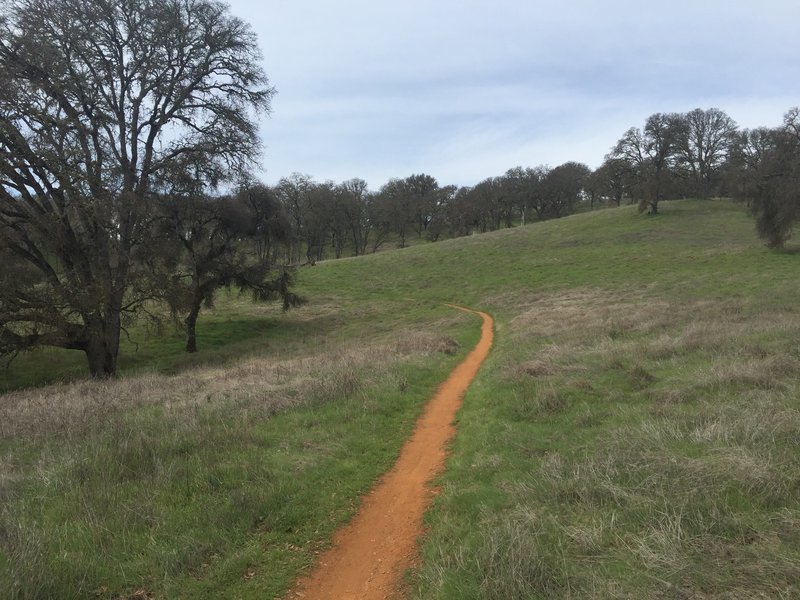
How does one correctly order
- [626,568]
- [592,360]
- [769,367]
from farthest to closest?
[592,360]
[769,367]
[626,568]

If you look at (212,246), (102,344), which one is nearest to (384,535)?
(102,344)

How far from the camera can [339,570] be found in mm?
4828

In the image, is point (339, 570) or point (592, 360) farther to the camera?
point (592, 360)

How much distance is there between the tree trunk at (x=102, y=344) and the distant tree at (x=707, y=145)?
8341cm

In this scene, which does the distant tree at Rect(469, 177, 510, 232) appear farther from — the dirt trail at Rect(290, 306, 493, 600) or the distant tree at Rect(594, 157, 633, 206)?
the dirt trail at Rect(290, 306, 493, 600)

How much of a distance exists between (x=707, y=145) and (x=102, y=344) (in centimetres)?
9248

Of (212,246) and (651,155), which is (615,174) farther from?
(212,246)

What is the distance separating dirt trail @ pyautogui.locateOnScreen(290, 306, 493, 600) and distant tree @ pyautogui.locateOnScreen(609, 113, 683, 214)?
63122 mm

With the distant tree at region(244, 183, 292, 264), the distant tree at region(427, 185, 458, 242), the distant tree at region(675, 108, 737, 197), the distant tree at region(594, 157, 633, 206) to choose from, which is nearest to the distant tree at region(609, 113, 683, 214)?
the distant tree at region(594, 157, 633, 206)

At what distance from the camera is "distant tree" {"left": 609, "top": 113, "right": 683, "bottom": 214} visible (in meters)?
59.4

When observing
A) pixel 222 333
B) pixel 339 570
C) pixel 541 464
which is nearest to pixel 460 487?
pixel 541 464

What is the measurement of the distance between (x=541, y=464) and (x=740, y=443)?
239 centimetres

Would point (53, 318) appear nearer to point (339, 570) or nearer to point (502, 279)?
point (339, 570)

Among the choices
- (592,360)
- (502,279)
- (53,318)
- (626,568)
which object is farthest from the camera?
(502,279)
